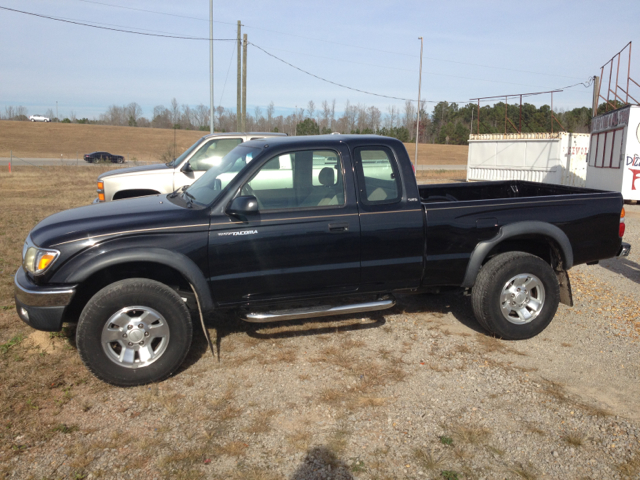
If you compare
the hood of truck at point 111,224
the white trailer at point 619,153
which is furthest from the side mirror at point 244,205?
the white trailer at point 619,153

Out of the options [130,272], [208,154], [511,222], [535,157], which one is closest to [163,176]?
[208,154]

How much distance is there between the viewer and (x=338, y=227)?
462 centimetres

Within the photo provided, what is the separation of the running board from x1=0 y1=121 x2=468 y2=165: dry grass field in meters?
48.0

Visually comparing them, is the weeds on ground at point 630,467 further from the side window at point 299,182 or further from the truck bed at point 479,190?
the truck bed at point 479,190

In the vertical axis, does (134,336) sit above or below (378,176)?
below

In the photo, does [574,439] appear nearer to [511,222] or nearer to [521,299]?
[521,299]

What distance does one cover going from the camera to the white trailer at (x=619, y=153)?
50.5 feet

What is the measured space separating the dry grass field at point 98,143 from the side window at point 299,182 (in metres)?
47.7

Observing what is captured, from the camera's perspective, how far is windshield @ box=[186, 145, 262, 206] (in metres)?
4.75

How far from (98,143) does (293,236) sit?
212ft

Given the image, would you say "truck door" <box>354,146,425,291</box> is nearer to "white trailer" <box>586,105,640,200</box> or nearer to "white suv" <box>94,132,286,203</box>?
"white suv" <box>94,132,286,203</box>

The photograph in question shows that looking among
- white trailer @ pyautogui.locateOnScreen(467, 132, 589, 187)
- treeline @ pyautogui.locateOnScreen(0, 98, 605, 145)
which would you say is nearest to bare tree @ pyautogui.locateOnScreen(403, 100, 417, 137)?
treeline @ pyautogui.locateOnScreen(0, 98, 605, 145)

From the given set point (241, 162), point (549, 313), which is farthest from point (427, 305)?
point (241, 162)

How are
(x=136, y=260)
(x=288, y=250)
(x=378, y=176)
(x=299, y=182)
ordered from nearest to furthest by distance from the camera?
(x=136, y=260), (x=288, y=250), (x=299, y=182), (x=378, y=176)
